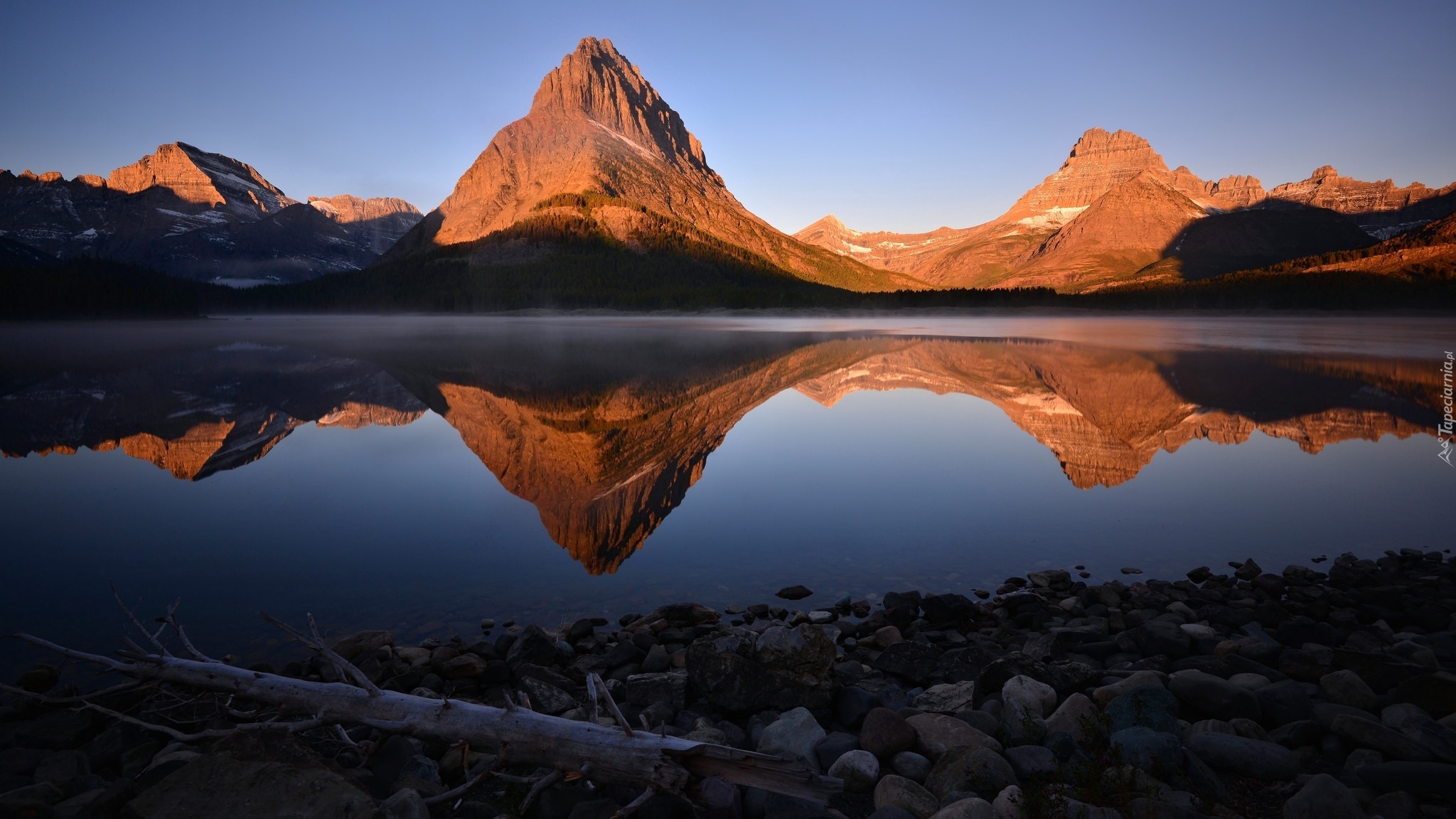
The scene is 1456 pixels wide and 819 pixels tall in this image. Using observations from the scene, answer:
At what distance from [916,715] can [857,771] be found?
88 cm

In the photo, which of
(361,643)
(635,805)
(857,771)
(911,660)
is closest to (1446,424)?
(911,660)

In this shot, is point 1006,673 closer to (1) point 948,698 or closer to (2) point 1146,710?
(1) point 948,698

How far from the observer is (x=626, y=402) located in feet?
86.4

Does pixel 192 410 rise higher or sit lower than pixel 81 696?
higher

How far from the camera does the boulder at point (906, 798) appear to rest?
4.41 m

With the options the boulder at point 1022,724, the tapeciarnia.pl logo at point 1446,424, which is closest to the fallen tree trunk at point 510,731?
the boulder at point 1022,724

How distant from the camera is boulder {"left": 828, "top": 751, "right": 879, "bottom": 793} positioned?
482 centimetres

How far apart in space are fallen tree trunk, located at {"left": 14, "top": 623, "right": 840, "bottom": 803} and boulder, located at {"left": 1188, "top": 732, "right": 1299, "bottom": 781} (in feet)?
8.70

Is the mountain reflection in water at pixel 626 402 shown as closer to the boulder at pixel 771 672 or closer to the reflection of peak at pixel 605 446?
→ the reflection of peak at pixel 605 446

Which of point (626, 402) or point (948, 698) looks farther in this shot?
point (626, 402)

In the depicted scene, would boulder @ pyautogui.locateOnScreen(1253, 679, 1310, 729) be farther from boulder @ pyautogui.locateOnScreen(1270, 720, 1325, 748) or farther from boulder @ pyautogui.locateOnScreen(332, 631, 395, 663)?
boulder @ pyautogui.locateOnScreen(332, 631, 395, 663)

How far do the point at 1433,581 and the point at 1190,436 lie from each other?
1099 cm

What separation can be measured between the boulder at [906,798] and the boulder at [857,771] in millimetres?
214

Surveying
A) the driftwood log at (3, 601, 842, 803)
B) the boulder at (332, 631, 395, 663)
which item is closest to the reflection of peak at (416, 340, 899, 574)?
the boulder at (332, 631, 395, 663)
